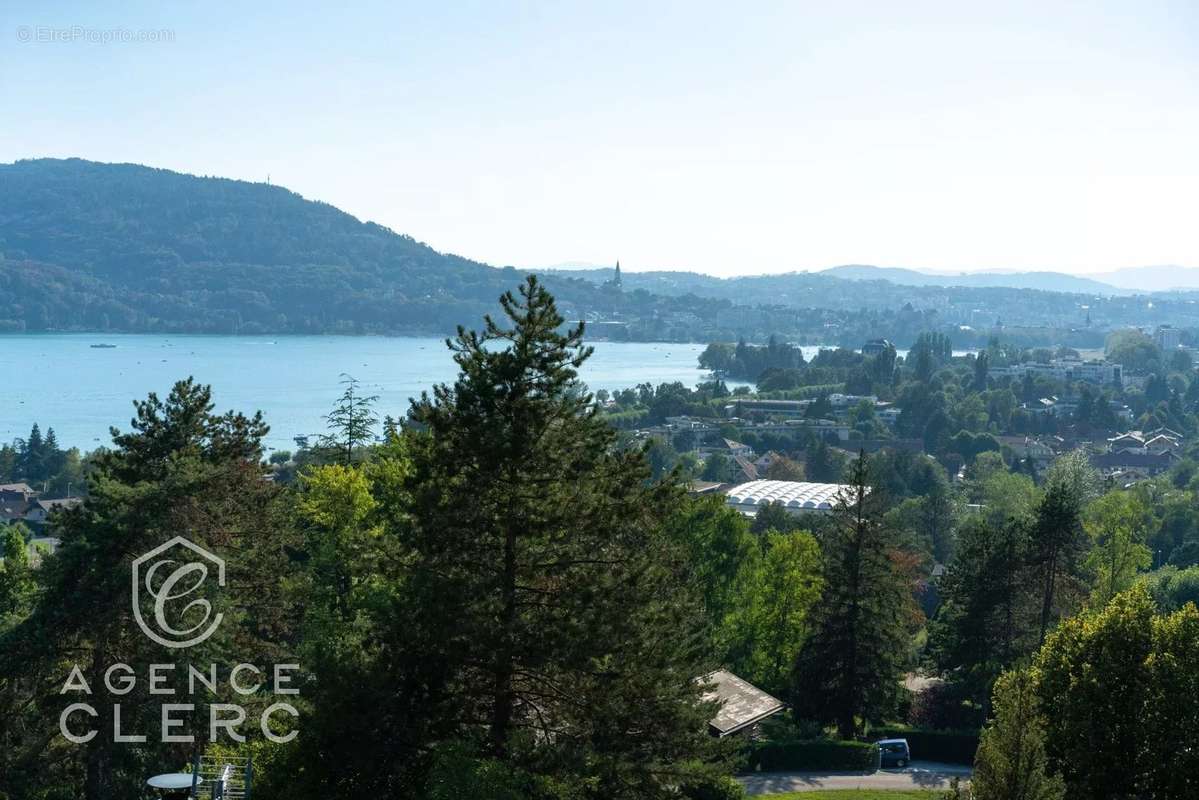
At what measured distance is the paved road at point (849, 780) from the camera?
15594 mm

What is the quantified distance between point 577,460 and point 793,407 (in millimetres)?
76932

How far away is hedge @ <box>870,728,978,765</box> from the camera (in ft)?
58.1

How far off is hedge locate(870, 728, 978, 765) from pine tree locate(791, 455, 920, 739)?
611 mm

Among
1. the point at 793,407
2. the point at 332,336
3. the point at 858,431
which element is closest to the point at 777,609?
the point at 858,431

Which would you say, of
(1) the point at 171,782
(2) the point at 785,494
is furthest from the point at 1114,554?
(2) the point at 785,494

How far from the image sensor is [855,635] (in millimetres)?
17828

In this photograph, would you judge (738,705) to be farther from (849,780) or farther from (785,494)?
(785,494)

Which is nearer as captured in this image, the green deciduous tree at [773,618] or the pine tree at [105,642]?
the pine tree at [105,642]

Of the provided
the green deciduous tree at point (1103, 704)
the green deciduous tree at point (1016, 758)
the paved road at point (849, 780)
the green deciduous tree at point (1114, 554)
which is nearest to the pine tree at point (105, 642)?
the paved road at point (849, 780)

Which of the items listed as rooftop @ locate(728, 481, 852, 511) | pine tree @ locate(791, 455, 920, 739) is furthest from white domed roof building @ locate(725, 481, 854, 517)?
pine tree @ locate(791, 455, 920, 739)

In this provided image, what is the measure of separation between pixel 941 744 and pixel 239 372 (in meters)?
109

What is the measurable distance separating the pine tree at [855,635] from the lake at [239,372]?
5842 centimetres

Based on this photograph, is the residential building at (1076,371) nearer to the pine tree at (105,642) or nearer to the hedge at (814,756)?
the hedge at (814,756)

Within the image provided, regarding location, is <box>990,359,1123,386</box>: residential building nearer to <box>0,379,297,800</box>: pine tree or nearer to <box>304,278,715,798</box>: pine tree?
<box>0,379,297,800</box>: pine tree
